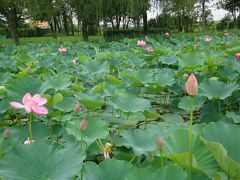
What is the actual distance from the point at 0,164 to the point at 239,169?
1.73 ft

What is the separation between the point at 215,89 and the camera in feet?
5.61

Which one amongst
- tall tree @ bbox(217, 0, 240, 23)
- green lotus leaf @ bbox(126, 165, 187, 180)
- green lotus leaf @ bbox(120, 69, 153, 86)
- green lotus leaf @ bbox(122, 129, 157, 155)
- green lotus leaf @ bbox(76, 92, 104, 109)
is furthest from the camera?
tall tree @ bbox(217, 0, 240, 23)

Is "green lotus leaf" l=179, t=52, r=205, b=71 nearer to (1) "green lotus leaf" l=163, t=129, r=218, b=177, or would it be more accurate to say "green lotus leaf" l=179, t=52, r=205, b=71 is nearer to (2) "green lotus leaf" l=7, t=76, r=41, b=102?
(2) "green lotus leaf" l=7, t=76, r=41, b=102

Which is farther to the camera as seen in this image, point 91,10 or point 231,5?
point 231,5

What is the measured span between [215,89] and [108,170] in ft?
3.43

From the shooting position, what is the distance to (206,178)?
79 centimetres

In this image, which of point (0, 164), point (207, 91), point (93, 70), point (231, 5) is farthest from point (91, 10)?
point (231, 5)

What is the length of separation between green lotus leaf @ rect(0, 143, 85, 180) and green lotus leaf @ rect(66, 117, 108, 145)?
11.1 inches

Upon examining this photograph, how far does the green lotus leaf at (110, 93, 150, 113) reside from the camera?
1479mm

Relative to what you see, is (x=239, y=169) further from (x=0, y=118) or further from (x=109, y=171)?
(x=0, y=118)

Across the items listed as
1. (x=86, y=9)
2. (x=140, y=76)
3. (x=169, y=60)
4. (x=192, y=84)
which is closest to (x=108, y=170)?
(x=192, y=84)

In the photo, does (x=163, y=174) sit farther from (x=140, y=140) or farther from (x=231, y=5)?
(x=231, y=5)

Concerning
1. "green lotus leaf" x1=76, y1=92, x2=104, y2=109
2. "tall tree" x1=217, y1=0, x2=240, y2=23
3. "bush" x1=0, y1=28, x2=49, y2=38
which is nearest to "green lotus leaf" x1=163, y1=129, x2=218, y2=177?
"green lotus leaf" x1=76, y1=92, x2=104, y2=109

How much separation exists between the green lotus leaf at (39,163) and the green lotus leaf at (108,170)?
0.04 meters
